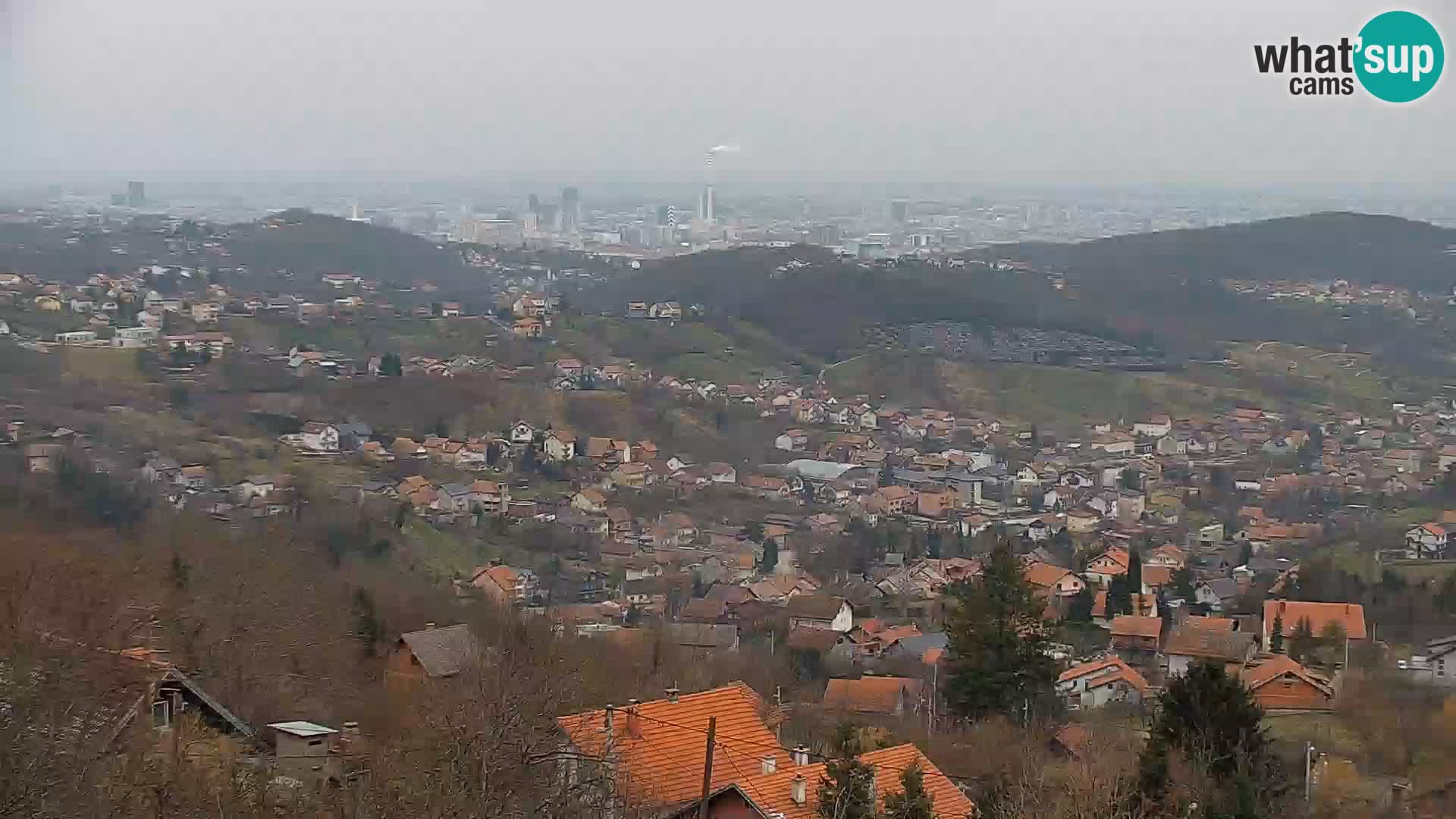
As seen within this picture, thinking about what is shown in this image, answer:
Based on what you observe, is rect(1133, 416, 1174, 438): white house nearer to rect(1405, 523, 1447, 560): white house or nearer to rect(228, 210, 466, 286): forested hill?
rect(1405, 523, 1447, 560): white house

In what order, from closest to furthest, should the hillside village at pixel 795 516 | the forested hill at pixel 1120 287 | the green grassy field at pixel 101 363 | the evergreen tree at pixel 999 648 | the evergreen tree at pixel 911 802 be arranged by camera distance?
1. the evergreen tree at pixel 911 802
2. the evergreen tree at pixel 999 648
3. the hillside village at pixel 795 516
4. the green grassy field at pixel 101 363
5. the forested hill at pixel 1120 287

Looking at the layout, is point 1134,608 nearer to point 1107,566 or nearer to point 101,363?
point 1107,566

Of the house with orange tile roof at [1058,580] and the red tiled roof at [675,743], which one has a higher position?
the red tiled roof at [675,743]

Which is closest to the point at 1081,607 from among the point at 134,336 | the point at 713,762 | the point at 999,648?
the point at 999,648

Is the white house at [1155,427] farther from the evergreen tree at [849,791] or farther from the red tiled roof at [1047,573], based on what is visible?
the evergreen tree at [849,791]

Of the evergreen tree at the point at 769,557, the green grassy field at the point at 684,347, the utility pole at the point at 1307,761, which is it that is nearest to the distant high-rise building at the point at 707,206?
the green grassy field at the point at 684,347

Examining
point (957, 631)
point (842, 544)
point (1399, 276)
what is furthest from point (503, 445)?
point (1399, 276)

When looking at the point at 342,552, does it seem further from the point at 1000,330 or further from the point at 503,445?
the point at 1000,330
